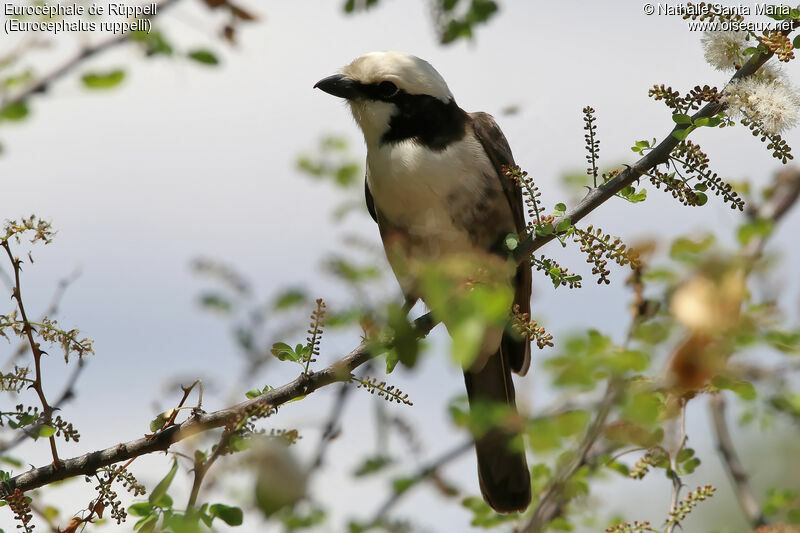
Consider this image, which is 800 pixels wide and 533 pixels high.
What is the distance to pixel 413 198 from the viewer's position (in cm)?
394

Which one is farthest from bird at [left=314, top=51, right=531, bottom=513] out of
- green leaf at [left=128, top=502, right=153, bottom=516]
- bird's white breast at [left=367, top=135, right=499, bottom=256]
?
green leaf at [left=128, top=502, right=153, bottom=516]

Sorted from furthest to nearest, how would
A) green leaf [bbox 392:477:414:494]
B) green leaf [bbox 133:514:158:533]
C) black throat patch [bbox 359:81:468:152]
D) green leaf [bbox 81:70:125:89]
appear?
black throat patch [bbox 359:81:468:152]
green leaf [bbox 133:514:158:533]
green leaf [bbox 392:477:414:494]
green leaf [bbox 81:70:125:89]

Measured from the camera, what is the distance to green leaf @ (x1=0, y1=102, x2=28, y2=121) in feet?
4.64

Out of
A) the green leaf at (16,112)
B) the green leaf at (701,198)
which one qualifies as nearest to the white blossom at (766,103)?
the green leaf at (701,198)

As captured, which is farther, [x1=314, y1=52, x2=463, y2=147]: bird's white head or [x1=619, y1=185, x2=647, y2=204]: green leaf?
[x1=314, y1=52, x2=463, y2=147]: bird's white head

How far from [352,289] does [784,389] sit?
1629 millimetres

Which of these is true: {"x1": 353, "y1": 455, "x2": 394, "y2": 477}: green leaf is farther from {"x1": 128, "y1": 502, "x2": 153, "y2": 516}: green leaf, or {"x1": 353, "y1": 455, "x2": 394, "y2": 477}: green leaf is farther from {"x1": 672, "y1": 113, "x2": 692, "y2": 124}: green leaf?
{"x1": 672, "y1": 113, "x2": 692, "y2": 124}: green leaf

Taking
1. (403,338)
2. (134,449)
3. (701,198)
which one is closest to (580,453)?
(403,338)

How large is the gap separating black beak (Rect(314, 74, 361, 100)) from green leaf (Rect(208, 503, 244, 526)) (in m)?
2.41

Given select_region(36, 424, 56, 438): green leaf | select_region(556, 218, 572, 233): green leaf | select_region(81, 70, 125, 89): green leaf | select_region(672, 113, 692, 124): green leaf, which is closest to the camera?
select_region(81, 70, 125, 89): green leaf

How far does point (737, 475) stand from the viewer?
286 centimetres

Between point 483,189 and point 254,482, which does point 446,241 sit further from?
point 254,482

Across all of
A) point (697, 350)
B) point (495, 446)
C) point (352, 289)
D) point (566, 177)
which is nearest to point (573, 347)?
point (697, 350)

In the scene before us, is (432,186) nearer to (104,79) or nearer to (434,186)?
(434,186)
